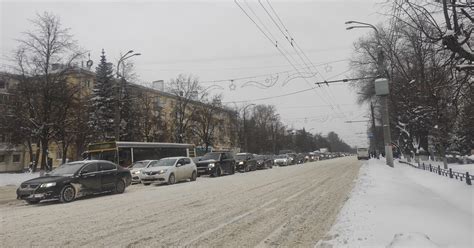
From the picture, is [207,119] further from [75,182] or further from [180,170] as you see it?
[75,182]

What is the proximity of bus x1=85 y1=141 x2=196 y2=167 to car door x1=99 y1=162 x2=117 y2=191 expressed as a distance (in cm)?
1145

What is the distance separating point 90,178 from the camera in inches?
641

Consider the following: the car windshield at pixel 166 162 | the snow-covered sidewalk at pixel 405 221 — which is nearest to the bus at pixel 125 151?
the car windshield at pixel 166 162

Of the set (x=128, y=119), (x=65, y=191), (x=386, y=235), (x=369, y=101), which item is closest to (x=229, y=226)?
(x=386, y=235)

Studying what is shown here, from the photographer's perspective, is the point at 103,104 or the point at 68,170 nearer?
the point at 68,170

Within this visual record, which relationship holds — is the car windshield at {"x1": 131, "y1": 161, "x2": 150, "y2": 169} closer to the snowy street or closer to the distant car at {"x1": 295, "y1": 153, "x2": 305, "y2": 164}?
the snowy street

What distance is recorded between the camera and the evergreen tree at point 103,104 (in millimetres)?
43531

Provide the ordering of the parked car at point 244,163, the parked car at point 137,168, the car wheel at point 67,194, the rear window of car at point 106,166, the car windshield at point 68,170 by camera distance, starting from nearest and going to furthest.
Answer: the car wheel at point 67,194
the car windshield at point 68,170
the rear window of car at point 106,166
the parked car at point 137,168
the parked car at point 244,163

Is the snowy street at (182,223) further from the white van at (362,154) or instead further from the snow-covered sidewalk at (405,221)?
the white van at (362,154)

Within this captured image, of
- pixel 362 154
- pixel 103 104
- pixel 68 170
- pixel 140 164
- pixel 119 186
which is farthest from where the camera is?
pixel 362 154

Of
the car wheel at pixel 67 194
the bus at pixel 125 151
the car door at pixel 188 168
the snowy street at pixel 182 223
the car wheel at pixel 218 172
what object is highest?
the bus at pixel 125 151

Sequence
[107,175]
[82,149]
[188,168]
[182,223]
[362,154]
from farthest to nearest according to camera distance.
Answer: [362,154] < [82,149] < [188,168] < [107,175] < [182,223]

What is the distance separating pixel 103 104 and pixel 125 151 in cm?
1674

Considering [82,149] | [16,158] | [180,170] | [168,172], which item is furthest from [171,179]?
[16,158]
